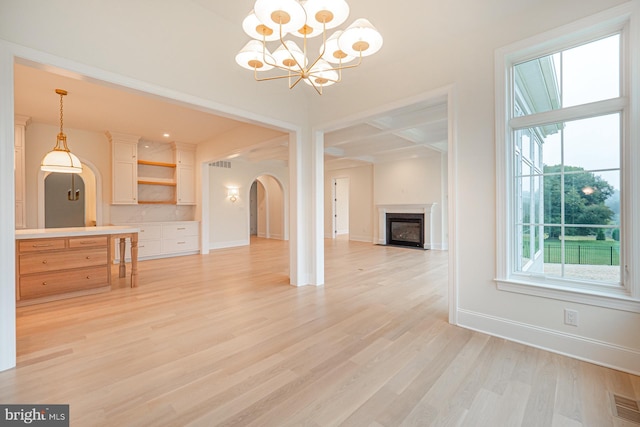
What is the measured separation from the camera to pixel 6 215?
2025mm

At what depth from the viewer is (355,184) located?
1034 cm

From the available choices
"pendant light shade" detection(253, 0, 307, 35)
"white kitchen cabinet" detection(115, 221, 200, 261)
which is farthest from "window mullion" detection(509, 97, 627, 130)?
"white kitchen cabinet" detection(115, 221, 200, 261)

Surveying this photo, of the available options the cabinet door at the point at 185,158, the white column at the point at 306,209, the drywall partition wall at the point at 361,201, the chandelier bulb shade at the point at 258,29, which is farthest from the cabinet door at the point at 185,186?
the chandelier bulb shade at the point at 258,29

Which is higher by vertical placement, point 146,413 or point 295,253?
point 295,253

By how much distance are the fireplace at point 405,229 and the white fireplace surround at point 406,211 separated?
121mm

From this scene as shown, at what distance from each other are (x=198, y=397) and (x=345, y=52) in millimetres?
2663

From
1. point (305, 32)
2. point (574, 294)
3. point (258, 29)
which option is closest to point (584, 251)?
point (574, 294)

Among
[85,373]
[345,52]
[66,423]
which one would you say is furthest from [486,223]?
[85,373]

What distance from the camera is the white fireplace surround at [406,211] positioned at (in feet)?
27.2

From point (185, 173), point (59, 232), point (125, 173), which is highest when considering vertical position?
point (185, 173)

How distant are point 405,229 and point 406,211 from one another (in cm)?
61

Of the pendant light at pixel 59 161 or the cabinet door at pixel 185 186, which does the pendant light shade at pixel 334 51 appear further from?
the cabinet door at pixel 185 186

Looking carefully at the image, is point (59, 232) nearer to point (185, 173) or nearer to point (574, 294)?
point (185, 173)

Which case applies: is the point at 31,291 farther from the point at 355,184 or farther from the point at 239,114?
the point at 355,184
